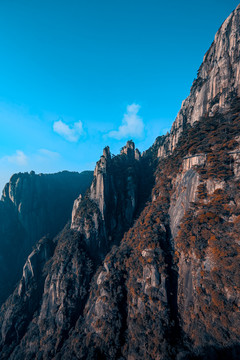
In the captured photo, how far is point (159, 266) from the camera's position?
3722 cm

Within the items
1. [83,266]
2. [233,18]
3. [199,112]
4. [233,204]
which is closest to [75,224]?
[83,266]

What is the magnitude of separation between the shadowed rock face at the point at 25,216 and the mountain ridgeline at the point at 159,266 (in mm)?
36375

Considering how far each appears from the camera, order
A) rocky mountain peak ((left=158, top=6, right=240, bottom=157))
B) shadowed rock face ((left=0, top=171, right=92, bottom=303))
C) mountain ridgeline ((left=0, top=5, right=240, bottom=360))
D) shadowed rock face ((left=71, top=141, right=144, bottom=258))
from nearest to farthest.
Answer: mountain ridgeline ((left=0, top=5, right=240, bottom=360)), rocky mountain peak ((left=158, top=6, right=240, bottom=157)), shadowed rock face ((left=71, top=141, right=144, bottom=258)), shadowed rock face ((left=0, top=171, right=92, bottom=303))

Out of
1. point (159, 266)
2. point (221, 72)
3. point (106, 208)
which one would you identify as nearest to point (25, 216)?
point (106, 208)

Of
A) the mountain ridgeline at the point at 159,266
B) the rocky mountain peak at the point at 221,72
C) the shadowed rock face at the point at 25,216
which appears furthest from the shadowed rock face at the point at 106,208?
the shadowed rock face at the point at 25,216

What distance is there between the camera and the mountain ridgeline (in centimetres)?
2770

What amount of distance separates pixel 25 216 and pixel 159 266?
10674cm

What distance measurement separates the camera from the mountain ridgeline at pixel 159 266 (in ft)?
90.9

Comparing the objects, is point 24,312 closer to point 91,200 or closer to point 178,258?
point 91,200

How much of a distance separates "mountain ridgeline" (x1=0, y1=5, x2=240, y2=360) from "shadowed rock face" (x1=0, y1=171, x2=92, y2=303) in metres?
36.4

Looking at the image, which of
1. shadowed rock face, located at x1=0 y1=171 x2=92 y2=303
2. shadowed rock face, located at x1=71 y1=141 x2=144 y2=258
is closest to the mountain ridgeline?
shadowed rock face, located at x1=71 y1=141 x2=144 y2=258

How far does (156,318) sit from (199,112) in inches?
2864

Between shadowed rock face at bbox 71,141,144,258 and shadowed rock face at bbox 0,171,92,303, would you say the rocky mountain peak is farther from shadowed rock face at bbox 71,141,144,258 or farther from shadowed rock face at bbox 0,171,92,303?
shadowed rock face at bbox 0,171,92,303

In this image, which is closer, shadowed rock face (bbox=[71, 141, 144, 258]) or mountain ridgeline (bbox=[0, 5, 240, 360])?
mountain ridgeline (bbox=[0, 5, 240, 360])
